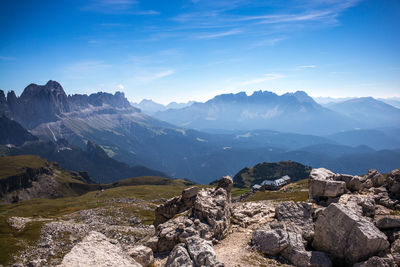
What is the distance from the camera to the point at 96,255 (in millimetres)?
Answer: 18516

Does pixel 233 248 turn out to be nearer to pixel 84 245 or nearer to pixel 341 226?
pixel 341 226

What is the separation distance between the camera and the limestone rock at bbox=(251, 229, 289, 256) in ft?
77.0

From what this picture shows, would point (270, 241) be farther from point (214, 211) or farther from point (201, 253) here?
point (201, 253)

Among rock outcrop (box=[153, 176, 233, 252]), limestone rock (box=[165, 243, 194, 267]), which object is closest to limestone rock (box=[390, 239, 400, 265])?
rock outcrop (box=[153, 176, 233, 252])

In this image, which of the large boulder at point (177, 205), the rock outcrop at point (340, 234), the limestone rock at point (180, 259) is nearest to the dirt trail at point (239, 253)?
the rock outcrop at point (340, 234)

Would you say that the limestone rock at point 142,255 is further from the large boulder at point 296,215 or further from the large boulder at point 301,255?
the large boulder at point 296,215

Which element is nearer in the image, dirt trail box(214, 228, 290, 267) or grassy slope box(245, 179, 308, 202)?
dirt trail box(214, 228, 290, 267)

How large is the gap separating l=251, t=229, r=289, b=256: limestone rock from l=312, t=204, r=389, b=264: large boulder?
3.31 m

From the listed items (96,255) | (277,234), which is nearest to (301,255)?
(277,234)

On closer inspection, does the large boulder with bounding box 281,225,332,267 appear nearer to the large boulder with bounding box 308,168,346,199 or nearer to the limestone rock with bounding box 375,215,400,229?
the limestone rock with bounding box 375,215,400,229

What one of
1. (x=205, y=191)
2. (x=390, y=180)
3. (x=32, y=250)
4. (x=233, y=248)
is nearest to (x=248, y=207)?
(x=205, y=191)

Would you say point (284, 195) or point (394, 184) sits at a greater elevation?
point (394, 184)

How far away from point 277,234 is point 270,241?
1.05 m

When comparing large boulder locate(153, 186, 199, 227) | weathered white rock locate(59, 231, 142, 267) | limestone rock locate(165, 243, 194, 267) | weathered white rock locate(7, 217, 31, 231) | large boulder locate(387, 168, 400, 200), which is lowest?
weathered white rock locate(7, 217, 31, 231)
